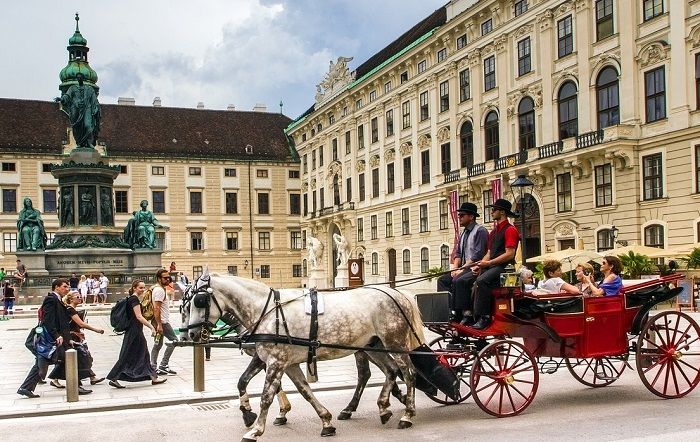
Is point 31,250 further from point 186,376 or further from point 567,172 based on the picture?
point 567,172

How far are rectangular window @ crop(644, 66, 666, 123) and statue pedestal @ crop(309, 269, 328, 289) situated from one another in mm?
26869

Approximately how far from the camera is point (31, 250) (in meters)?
30.7

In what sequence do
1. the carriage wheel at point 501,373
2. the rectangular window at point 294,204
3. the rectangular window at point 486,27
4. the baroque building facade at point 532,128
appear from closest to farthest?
the carriage wheel at point 501,373
the baroque building facade at point 532,128
the rectangular window at point 486,27
the rectangular window at point 294,204

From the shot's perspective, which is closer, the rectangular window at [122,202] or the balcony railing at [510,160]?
the balcony railing at [510,160]

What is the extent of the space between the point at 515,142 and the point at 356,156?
791 inches

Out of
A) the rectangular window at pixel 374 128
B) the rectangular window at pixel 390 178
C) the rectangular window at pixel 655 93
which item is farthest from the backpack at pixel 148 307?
the rectangular window at pixel 374 128

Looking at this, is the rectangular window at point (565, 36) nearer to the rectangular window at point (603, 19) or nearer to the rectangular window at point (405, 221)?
the rectangular window at point (603, 19)

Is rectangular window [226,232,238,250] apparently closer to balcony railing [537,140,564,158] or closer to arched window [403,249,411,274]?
arched window [403,249,411,274]

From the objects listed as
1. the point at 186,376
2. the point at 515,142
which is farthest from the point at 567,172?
the point at 186,376

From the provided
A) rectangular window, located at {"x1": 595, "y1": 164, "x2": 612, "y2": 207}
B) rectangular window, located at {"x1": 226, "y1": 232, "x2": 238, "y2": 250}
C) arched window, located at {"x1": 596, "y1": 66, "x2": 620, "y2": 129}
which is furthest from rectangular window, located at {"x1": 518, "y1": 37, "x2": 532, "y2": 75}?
rectangular window, located at {"x1": 226, "y1": 232, "x2": 238, "y2": 250}

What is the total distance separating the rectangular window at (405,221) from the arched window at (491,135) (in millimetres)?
9976

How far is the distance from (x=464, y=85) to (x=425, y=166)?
20.9ft

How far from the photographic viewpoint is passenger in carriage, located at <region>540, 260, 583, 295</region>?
1052 cm

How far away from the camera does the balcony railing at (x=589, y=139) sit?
105 ft
